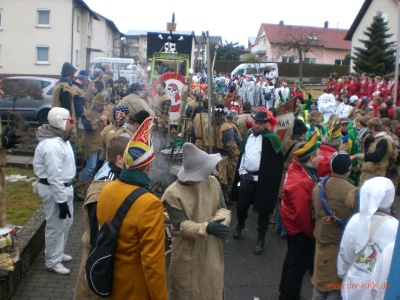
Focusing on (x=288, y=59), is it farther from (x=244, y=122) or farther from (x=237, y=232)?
(x=237, y=232)

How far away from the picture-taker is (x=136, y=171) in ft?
11.2

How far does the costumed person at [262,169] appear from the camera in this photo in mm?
7188

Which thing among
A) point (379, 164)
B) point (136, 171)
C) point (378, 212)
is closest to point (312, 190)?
point (378, 212)

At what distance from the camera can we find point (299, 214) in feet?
17.1

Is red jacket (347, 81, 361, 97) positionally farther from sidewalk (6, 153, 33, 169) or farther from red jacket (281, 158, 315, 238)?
red jacket (281, 158, 315, 238)

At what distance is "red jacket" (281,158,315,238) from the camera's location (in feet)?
17.1

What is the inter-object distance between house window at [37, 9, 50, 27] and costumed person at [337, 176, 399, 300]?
38.4 m

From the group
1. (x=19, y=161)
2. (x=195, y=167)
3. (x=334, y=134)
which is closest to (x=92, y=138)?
(x=19, y=161)

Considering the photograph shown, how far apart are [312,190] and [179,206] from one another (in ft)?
5.90

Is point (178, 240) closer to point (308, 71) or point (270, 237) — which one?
point (270, 237)

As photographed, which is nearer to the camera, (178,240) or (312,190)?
(178,240)

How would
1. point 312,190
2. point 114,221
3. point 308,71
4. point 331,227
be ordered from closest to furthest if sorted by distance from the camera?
point 114,221 < point 331,227 < point 312,190 < point 308,71

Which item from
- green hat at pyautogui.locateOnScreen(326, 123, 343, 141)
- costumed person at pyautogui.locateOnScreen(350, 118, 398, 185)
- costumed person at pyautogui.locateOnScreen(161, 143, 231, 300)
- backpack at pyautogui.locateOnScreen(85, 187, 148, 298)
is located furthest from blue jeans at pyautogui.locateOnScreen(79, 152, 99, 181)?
backpack at pyautogui.locateOnScreen(85, 187, 148, 298)

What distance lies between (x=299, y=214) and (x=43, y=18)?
37.7 metres
